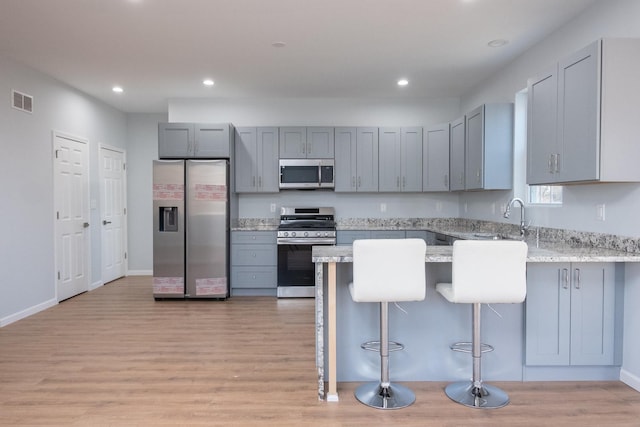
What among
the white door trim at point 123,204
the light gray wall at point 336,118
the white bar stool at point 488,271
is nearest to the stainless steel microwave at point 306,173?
the light gray wall at point 336,118

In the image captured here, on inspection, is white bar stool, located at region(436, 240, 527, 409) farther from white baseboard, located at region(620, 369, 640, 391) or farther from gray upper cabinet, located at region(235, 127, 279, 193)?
gray upper cabinet, located at region(235, 127, 279, 193)

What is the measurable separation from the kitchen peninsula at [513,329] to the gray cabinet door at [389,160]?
2.96 metres

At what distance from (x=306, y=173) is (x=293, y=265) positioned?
1.27m

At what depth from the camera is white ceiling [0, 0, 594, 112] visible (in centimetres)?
297

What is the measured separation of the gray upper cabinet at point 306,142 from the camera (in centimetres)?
541

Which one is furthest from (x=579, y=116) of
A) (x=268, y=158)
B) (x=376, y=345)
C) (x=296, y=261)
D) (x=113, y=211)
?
(x=113, y=211)

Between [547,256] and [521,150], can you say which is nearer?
[547,256]

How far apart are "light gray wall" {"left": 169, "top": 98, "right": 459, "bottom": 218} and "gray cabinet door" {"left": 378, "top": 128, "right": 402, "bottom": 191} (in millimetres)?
323

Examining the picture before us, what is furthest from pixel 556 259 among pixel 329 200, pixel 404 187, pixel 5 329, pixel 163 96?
pixel 163 96

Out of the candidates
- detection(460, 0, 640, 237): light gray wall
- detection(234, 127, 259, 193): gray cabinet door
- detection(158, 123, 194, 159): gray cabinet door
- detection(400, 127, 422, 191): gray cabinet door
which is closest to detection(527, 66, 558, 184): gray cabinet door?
detection(460, 0, 640, 237): light gray wall

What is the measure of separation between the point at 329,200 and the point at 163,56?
287 centimetres

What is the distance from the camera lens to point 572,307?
2.56m

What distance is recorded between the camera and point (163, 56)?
3945 mm

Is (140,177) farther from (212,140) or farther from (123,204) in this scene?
(212,140)
